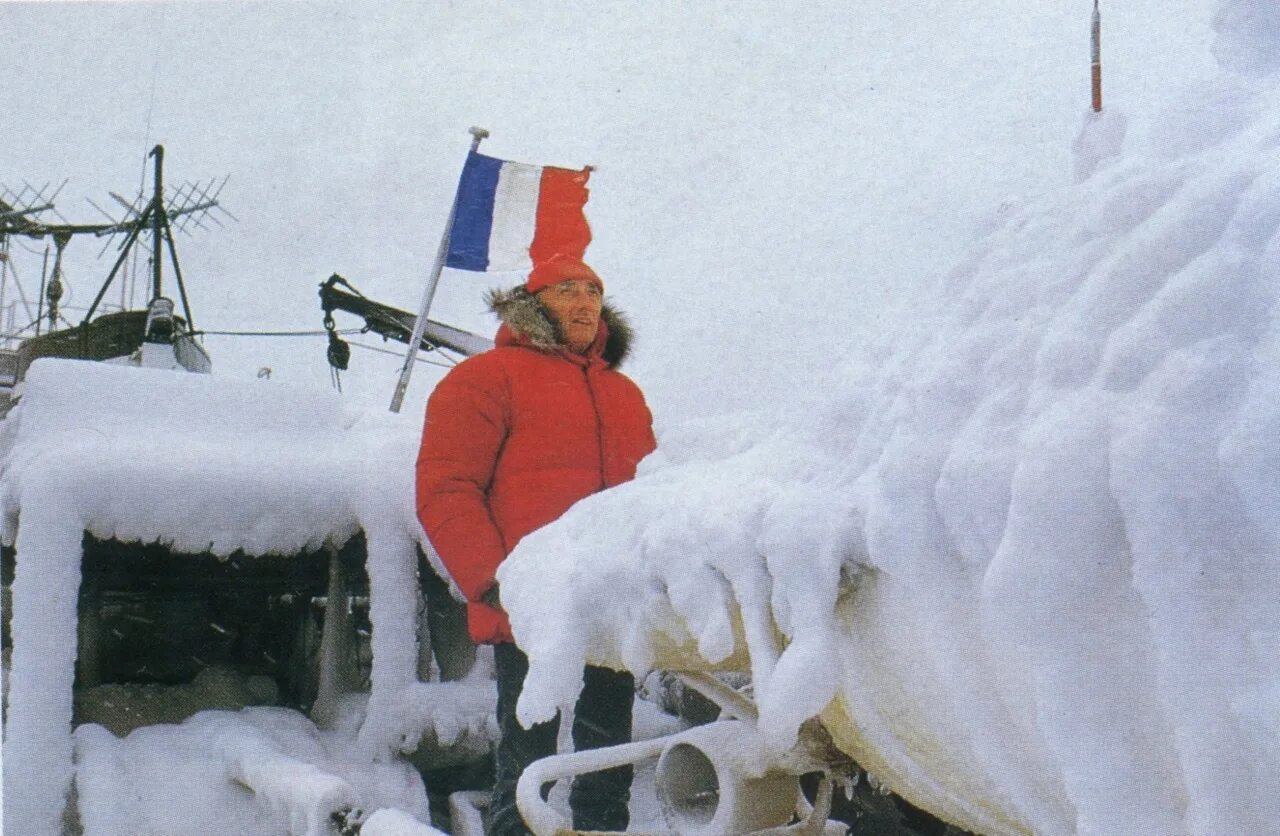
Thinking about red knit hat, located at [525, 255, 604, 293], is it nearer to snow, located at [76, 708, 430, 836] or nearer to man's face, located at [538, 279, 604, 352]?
man's face, located at [538, 279, 604, 352]

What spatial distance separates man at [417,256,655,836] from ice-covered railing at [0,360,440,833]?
134cm

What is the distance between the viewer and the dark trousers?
2971mm

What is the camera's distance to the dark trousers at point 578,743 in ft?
9.75

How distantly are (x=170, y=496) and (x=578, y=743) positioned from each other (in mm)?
2061

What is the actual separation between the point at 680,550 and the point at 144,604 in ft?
16.6

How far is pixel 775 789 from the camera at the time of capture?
1.97 meters

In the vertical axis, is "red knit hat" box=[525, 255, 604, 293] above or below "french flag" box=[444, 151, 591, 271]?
below

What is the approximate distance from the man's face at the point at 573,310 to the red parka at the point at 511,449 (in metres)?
0.05

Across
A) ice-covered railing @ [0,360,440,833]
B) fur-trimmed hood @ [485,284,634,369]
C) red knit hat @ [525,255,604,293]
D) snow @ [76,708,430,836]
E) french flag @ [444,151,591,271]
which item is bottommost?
snow @ [76,708,430,836]

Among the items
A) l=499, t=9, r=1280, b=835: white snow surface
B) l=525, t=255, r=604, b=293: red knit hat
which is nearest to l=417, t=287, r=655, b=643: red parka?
l=525, t=255, r=604, b=293: red knit hat

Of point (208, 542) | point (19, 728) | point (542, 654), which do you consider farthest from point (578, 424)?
point (19, 728)

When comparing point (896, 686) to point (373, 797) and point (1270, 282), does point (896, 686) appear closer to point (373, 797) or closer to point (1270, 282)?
point (1270, 282)

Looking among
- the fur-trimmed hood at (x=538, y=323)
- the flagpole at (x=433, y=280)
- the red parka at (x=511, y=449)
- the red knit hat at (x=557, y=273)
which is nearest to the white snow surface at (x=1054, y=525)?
the red parka at (x=511, y=449)

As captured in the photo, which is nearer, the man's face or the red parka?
the red parka
